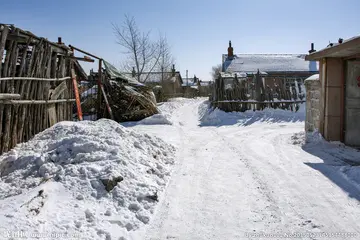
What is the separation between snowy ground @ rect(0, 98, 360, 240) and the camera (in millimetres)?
3479

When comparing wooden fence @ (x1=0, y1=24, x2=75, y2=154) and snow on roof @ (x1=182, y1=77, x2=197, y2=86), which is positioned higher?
snow on roof @ (x1=182, y1=77, x2=197, y2=86)

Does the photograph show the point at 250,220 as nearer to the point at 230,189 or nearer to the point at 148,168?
the point at 230,189

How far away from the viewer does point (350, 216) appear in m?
3.86

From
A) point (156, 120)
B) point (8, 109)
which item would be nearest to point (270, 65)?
point (156, 120)

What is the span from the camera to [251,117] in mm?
15383

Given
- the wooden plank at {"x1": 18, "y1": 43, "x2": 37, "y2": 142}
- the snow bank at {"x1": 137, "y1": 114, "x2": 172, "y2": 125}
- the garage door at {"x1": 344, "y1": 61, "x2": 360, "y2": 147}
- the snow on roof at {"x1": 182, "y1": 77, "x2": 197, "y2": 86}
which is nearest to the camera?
the wooden plank at {"x1": 18, "y1": 43, "x2": 37, "y2": 142}

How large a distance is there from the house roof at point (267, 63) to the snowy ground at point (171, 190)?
75.0 ft

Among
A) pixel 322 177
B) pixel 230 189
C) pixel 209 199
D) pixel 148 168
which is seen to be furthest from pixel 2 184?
pixel 322 177

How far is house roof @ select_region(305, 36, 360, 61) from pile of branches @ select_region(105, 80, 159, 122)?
684cm

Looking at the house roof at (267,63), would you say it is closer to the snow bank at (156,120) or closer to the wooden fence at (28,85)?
the snow bank at (156,120)

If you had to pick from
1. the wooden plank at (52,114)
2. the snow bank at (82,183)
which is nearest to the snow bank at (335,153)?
the snow bank at (82,183)

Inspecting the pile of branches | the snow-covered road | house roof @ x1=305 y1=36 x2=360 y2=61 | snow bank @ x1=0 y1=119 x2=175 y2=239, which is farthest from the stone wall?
the pile of branches

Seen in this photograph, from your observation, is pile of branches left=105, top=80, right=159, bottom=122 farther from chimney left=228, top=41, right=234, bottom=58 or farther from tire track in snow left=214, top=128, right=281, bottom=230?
chimney left=228, top=41, right=234, bottom=58

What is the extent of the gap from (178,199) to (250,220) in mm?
1098
